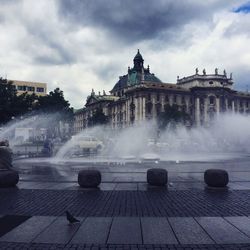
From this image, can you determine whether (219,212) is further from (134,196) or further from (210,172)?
(210,172)

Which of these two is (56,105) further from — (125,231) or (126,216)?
(125,231)

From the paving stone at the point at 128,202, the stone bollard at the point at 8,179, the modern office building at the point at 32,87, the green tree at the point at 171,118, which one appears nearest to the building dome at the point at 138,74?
the modern office building at the point at 32,87

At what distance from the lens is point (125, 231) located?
7.68 meters

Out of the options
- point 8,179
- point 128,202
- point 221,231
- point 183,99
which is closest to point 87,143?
point 8,179

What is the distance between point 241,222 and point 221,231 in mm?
1135

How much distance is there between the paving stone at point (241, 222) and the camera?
310 inches

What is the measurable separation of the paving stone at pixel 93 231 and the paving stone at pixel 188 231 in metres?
1.62

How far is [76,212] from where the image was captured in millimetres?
9656

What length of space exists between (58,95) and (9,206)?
2548 inches

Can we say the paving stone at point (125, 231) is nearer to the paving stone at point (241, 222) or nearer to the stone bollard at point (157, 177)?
the paving stone at point (241, 222)

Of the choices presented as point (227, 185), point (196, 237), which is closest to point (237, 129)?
point (227, 185)

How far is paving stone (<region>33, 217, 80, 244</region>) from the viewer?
7109mm

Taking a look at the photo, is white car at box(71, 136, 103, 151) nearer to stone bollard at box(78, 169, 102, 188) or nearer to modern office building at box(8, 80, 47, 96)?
stone bollard at box(78, 169, 102, 188)

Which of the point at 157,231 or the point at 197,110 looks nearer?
the point at 157,231
